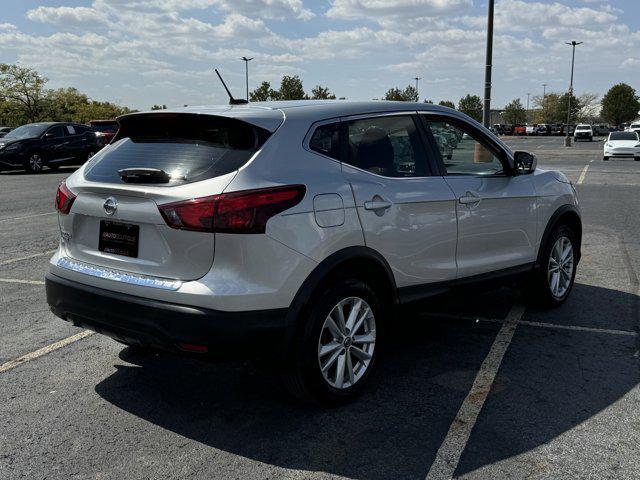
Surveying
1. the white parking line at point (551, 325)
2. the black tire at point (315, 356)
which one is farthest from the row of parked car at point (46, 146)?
the black tire at point (315, 356)

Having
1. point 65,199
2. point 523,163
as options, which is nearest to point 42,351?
point 65,199

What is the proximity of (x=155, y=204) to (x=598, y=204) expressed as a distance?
1163 cm

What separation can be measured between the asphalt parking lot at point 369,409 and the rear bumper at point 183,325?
0.51 m

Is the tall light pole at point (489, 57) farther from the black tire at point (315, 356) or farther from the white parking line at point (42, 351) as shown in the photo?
the black tire at point (315, 356)

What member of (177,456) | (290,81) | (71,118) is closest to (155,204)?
(177,456)

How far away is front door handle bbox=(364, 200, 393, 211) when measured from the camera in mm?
3705

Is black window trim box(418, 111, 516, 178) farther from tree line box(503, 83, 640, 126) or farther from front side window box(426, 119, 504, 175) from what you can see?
tree line box(503, 83, 640, 126)

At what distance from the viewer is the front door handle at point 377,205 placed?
3.71 metres

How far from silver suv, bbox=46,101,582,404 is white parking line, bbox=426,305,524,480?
59cm

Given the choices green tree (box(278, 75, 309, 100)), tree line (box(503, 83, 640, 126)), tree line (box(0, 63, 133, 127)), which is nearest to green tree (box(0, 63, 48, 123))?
tree line (box(0, 63, 133, 127))

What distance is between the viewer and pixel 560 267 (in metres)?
5.67

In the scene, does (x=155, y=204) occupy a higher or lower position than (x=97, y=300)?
higher

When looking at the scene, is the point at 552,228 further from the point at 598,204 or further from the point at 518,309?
the point at 598,204

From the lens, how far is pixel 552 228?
5430mm
